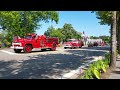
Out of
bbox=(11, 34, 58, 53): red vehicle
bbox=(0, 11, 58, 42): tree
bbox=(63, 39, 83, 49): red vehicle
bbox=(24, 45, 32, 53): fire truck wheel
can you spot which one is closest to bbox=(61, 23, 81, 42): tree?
bbox=(0, 11, 58, 42): tree

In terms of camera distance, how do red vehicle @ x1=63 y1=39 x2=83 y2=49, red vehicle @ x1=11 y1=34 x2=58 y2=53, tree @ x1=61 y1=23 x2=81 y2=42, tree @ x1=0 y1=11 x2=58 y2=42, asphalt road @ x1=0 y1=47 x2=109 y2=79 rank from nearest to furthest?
asphalt road @ x1=0 y1=47 x2=109 y2=79, red vehicle @ x1=11 y1=34 x2=58 y2=53, red vehicle @ x1=63 y1=39 x2=83 y2=49, tree @ x1=0 y1=11 x2=58 y2=42, tree @ x1=61 y1=23 x2=81 y2=42

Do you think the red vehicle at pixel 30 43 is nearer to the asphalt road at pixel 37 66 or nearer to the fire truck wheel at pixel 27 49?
the fire truck wheel at pixel 27 49

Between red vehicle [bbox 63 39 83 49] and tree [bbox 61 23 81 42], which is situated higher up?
tree [bbox 61 23 81 42]

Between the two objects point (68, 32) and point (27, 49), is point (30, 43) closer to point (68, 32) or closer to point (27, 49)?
point (27, 49)

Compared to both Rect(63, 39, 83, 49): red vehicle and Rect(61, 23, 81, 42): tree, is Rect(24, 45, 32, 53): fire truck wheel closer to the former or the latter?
Rect(63, 39, 83, 49): red vehicle

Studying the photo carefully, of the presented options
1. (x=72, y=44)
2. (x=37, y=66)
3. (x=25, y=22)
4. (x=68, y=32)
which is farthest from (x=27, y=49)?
(x=68, y=32)

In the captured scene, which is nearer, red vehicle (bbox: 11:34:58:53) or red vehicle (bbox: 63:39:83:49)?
red vehicle (bbox: 11:34:58:53)

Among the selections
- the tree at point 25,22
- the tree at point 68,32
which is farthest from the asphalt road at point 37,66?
the tree at point 68,32

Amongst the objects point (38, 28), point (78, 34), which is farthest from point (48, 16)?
point (78, 34)

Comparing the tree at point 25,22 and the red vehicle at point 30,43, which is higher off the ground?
the tree at point 25,22

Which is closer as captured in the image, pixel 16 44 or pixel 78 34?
pixel 16 44

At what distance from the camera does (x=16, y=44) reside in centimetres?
3170
